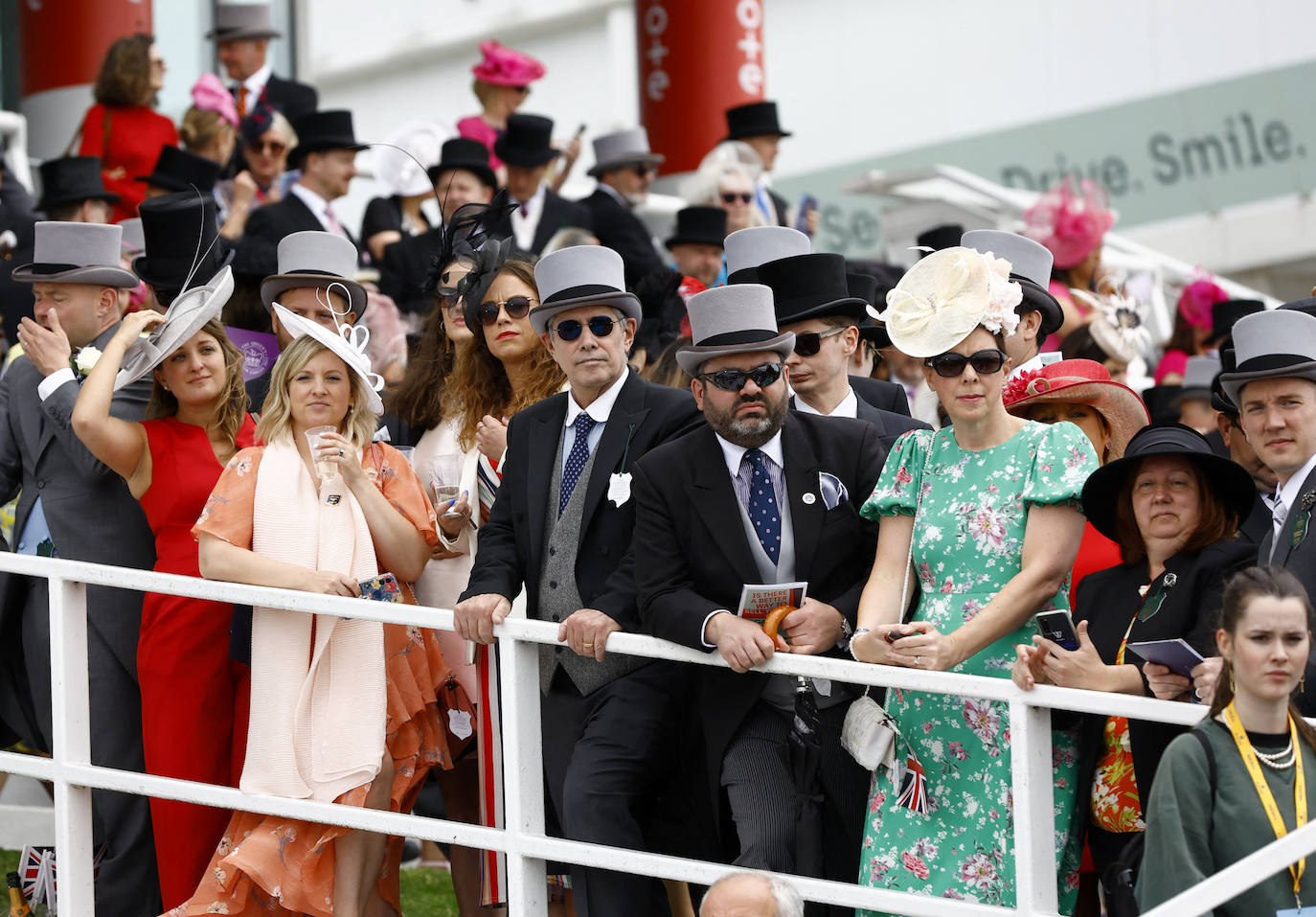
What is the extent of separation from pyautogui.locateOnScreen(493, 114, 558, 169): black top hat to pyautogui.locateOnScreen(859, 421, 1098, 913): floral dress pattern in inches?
204

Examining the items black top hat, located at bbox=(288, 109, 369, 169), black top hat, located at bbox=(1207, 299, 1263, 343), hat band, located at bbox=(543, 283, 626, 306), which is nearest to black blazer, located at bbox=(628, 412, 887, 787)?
hat band, located at bbox=(543, 283, 626, 306)

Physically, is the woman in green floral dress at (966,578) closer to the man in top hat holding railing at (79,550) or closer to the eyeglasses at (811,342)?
the eyeglasses at (811,342)

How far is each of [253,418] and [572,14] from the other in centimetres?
1822

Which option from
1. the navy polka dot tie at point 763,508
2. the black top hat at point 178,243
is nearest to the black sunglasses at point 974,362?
the navy polka dot tie at point 763,508

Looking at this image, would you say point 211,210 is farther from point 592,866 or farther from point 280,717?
point 592,866

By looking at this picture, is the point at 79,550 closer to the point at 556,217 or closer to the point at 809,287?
the point at 809,287

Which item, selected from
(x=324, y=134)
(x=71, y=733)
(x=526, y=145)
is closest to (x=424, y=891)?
(x=71, y=733)

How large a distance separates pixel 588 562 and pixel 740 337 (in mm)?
823

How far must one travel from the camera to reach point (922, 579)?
4.69 m

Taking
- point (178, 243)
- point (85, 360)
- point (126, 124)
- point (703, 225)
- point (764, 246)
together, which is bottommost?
point (85, 360)

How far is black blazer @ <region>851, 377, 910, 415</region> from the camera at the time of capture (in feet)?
20.1

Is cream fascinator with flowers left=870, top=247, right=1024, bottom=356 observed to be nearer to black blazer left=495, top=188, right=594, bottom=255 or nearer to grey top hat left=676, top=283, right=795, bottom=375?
grey top hat left=676, top=283, right=795, bottom=375

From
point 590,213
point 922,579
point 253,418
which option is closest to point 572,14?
point 590,213

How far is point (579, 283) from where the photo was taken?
5.45 meters
